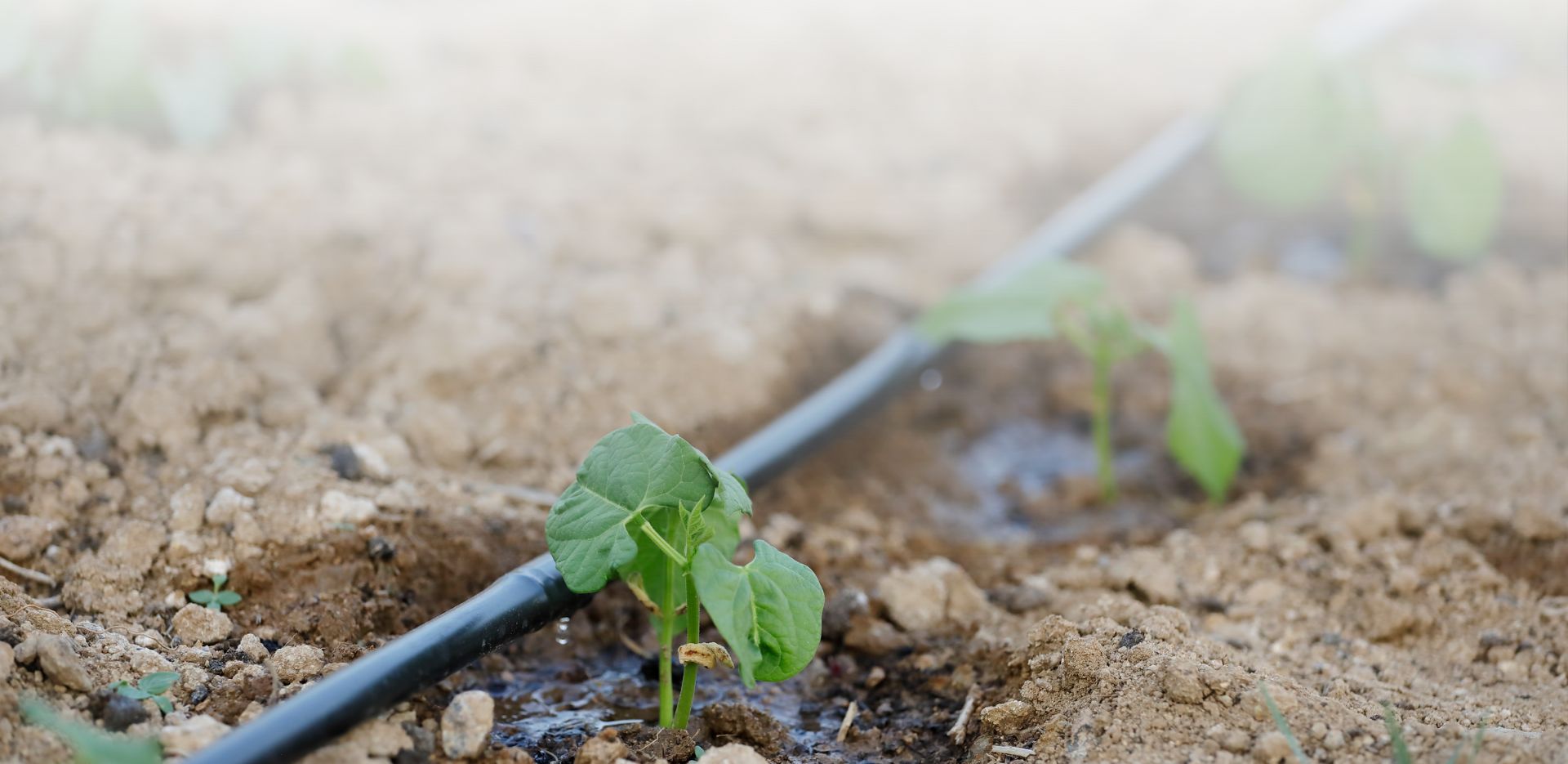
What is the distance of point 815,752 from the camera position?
141 cm

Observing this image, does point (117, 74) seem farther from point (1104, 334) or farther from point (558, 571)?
point (1104, 334)

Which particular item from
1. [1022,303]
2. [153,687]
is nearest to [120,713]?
[153,687]

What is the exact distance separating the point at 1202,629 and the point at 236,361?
58.4 inches

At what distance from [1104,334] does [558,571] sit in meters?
1.07

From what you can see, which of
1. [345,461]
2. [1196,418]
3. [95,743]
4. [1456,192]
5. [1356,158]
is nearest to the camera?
[95,743]

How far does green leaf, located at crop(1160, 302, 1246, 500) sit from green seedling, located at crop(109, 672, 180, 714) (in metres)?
1.47

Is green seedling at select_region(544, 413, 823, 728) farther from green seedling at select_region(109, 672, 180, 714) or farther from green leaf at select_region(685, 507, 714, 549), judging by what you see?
green seedling at select_region(109, 672, 180, 714)

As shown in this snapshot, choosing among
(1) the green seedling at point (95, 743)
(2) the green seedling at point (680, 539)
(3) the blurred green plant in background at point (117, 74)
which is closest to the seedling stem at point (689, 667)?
(2) the green seedling at point (680, 539)

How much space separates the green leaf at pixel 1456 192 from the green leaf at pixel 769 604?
2.16 meters

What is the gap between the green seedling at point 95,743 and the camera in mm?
929

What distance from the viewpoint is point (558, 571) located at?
55.4 inches

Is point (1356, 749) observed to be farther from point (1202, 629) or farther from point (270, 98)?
point (270, 98)

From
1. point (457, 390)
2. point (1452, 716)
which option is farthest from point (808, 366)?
point (1452, 716)

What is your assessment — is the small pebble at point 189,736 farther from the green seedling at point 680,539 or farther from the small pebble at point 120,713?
the green seedling at point 680,539
